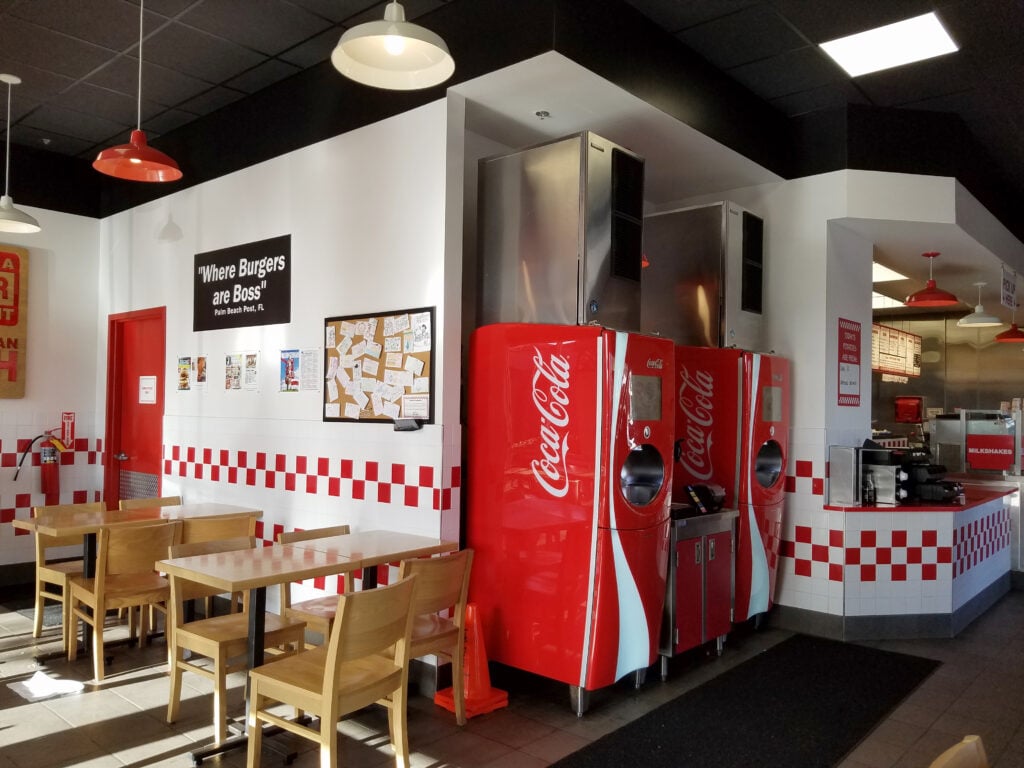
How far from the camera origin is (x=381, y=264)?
4.28 metres

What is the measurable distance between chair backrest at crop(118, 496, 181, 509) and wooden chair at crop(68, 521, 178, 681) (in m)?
0.70

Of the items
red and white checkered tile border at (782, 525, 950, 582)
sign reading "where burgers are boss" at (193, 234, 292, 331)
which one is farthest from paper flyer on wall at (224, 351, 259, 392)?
red and white checkered tile border at (782, 525, 950, 582)

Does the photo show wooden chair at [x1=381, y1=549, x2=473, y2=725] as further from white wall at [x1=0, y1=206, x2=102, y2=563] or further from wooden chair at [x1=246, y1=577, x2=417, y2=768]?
white wall at [x1=0, y1=206, x2=102, y2=563]

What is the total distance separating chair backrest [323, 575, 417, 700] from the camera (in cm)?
252

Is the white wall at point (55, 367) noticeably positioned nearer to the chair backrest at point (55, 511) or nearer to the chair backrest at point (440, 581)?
the chair backrest at point (55, 511)

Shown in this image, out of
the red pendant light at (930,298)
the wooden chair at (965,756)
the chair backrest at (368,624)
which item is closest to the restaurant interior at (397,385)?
the chair backrest at (368,624)

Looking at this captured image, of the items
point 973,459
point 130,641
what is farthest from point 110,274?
point 973,459

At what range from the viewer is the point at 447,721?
3.52 metres

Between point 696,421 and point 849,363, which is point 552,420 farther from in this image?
point 849,363

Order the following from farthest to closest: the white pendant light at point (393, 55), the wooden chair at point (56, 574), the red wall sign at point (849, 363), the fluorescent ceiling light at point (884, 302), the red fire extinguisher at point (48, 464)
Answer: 1. the fluorescent ceiling light at point (884, 302)
2. the red fire extinguisher at point (48, 464)
3. the red wall sign at point (849, 363)
4. the wooden chair at point (56, 574)
5. the white pendant light at point (393, 55)

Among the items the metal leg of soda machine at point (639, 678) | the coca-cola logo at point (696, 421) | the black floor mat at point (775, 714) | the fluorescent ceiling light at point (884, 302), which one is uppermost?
the fluorescent ceiling light at point (884, 302)

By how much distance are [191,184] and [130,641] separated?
321cm

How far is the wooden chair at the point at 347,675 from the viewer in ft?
8.34

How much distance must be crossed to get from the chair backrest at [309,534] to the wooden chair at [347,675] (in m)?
0.86
